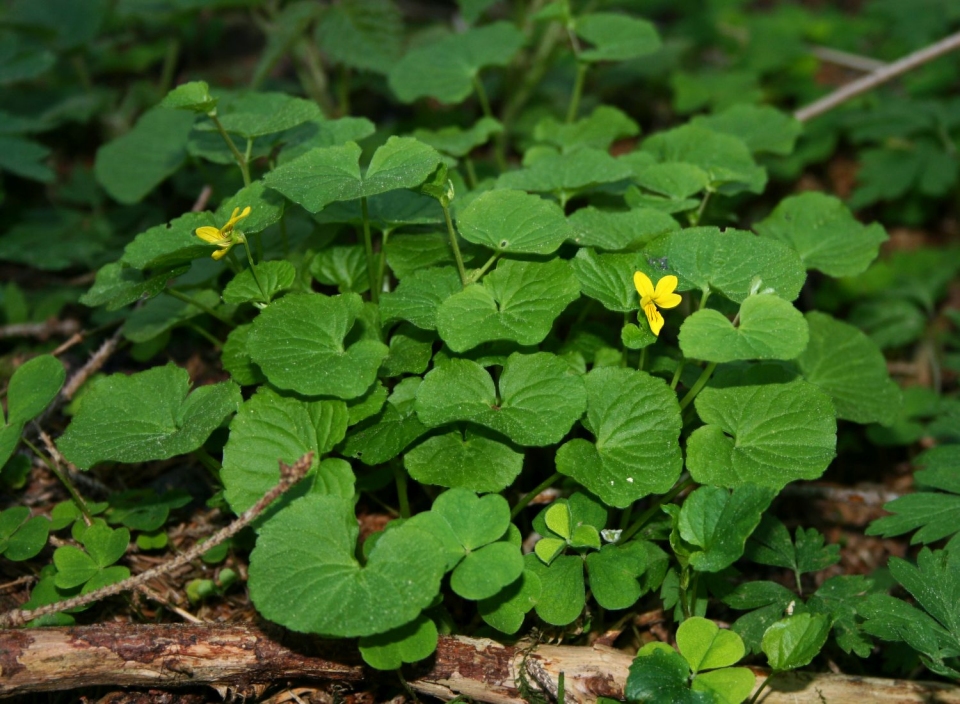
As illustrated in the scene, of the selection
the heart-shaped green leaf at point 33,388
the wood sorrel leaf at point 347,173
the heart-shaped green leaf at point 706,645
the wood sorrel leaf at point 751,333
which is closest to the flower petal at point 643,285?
the wood sorrel leaf at point 751,333

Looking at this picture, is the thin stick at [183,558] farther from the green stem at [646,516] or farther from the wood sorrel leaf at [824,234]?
the wood sorrel leaf at [824,234]

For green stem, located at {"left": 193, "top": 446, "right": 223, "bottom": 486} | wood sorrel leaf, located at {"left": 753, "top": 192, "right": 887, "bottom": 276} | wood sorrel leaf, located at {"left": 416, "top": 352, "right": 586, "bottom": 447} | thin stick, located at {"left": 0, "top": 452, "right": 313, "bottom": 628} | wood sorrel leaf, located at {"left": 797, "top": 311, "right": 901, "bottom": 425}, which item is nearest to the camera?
thin stick, located at {"left": 0, "top": 452, "right": 313, "bottom": 628}

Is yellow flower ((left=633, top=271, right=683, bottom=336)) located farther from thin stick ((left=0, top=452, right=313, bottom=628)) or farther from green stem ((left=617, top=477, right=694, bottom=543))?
thin stick ((left=0, top=452, right=313, bottom=628))

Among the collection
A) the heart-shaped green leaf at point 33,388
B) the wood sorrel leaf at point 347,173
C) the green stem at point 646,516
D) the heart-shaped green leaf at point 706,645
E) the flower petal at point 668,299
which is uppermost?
the wood sorrel leaf at point 347,173

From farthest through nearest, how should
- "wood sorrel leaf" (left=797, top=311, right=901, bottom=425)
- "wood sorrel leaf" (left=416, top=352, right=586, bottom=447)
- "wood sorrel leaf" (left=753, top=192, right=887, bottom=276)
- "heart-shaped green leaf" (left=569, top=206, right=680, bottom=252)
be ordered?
"wood sorrel leaf" (left=753, top=192, right=887, bottom=276), "wood sorrel leaf" (left=797, top=311, right=901, bottom=425), "heart-shaped green leaf" (left=569, top=206, right=680, bottom=252), "wood sorrel leaf" (left=416, top=352, right=586, bottom=447)

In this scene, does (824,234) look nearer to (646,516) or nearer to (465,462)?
(646,516)

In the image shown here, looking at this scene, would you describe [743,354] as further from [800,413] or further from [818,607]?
[818,607]

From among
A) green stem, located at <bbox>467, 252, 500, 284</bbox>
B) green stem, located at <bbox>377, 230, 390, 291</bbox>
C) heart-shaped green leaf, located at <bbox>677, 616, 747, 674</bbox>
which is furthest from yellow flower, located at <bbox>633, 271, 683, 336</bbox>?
green stem, located at <bbox>377, 230, 390, 291</bbox>

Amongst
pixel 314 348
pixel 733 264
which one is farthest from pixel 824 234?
pixel 314 348
